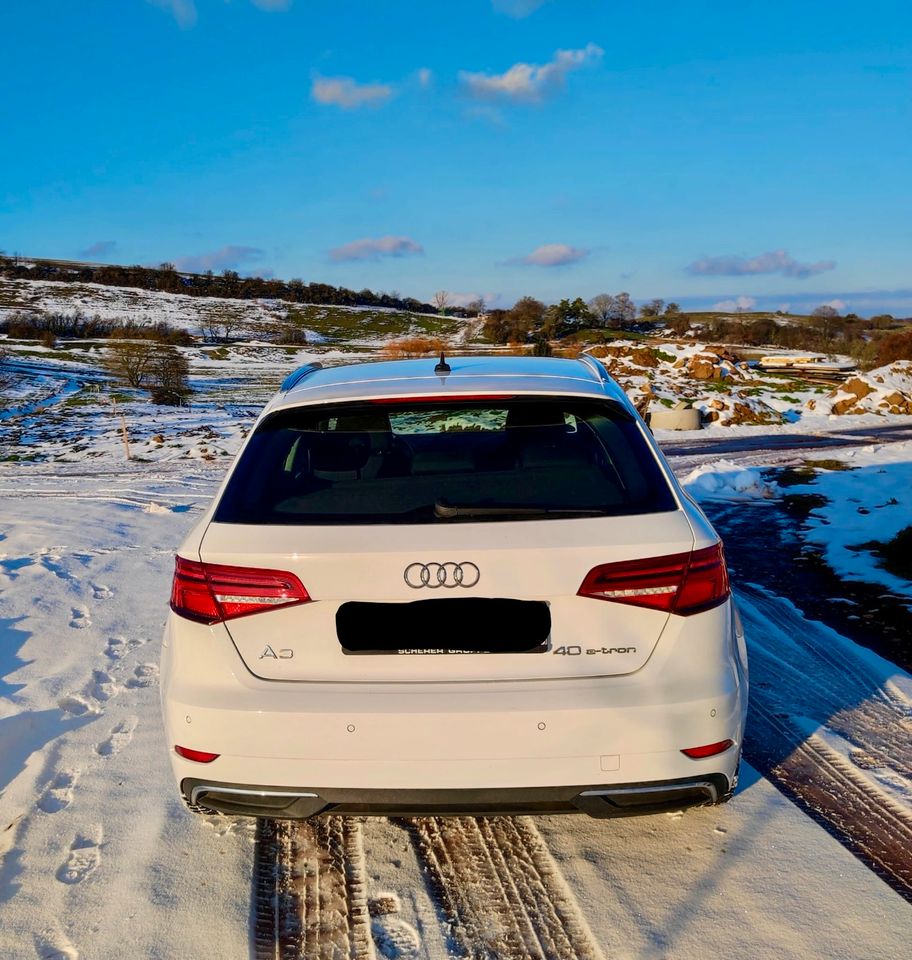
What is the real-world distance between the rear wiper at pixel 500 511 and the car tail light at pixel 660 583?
0.65ft

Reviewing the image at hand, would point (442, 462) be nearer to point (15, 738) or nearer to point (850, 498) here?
point (15, 738)

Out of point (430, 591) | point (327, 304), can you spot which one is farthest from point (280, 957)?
point (327, 304)

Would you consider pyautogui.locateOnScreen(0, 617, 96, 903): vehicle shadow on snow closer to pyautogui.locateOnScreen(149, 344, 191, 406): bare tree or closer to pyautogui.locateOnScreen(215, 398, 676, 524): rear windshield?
pyautogui.locateOnScreen(215, 398, 676, 524): rear windshield

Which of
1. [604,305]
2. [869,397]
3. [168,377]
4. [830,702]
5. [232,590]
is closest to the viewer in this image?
[232,590]

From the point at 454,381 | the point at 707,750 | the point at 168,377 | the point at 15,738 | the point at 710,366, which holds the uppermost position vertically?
the point at 454,381

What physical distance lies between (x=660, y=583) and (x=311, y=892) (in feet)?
4.94

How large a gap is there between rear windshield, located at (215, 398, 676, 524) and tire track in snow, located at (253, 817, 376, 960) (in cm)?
121

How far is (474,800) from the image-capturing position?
7.53 ft

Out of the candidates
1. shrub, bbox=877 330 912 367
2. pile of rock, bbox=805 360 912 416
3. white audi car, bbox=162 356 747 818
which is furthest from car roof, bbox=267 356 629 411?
shrub, bbox=877 330 912 367

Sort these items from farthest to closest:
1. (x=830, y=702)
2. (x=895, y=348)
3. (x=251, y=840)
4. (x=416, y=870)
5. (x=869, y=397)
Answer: (x=895, y=348)
(x=869, y=397)
(x=830, y=702)
(x=251, y=840)
(x=416, y=870)

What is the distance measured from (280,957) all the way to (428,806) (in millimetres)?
596

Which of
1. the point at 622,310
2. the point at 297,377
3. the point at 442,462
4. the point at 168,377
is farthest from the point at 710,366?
the point at 622,310

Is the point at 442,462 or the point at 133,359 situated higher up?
the point at 442,462

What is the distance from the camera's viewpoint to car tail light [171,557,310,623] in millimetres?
2314
